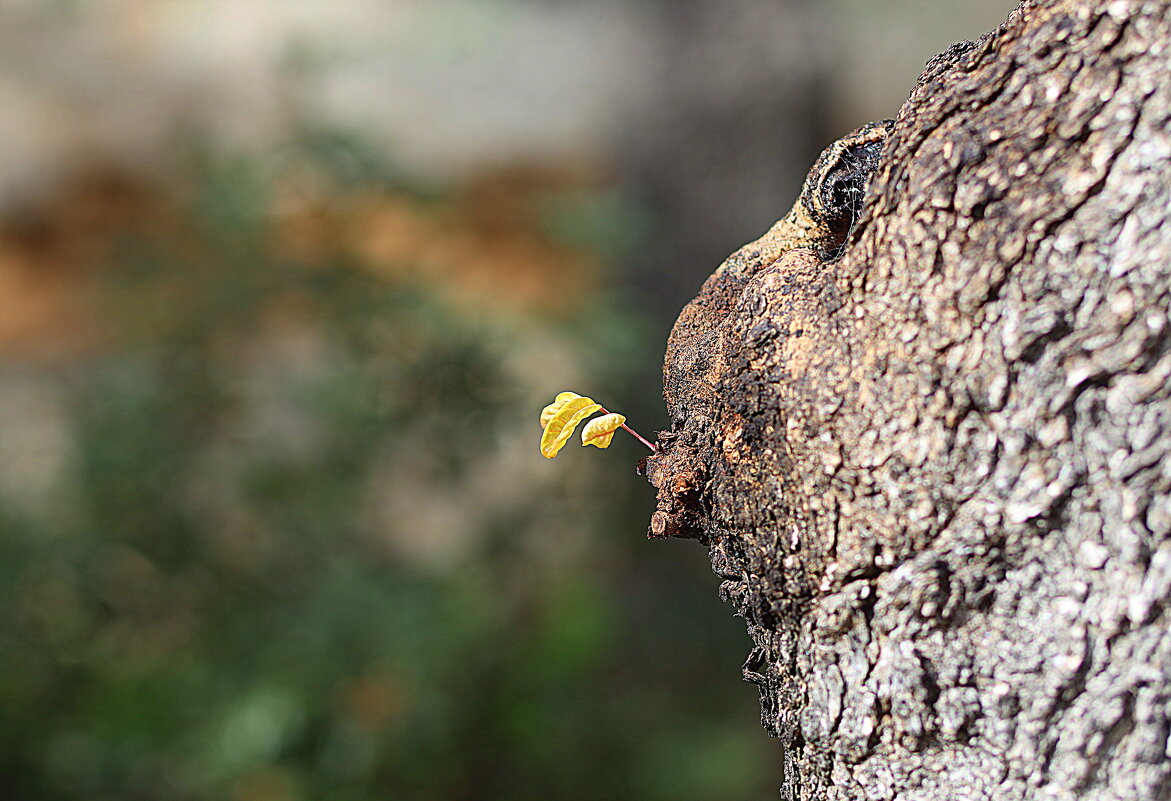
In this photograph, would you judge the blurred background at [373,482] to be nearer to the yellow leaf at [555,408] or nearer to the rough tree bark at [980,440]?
the yellow leaf at [555,408]

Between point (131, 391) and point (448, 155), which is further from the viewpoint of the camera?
point (448, 155)

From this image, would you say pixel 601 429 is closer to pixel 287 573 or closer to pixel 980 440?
pixel 980 440

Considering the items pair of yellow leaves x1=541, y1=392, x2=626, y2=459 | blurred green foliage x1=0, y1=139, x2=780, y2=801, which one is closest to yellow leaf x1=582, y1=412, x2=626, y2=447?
pair of yellow leaves x1=541, y1=392, x2=626, y2=459

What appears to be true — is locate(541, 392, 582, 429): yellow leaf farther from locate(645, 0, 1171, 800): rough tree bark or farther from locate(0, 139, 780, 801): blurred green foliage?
locate(0, 139, 780, 801): blurred green foliage

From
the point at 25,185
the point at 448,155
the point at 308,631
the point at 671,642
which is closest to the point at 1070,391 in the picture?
the point at 308,631

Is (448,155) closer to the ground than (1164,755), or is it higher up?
higher up

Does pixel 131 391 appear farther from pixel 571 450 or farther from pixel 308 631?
pixel 571 450

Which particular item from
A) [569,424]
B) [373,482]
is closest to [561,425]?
[569,424]
